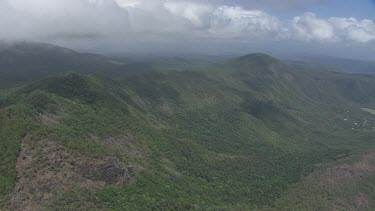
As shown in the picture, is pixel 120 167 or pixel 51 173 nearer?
pixel 51 173

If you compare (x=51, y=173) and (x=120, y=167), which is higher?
(x=51, y=173)

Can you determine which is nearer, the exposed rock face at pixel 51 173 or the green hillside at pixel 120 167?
the exposed rock face at pixel 51 173

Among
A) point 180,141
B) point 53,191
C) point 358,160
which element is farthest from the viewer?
point 180,141

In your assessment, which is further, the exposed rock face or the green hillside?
the green hillside

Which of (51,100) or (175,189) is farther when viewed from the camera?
(51,100)

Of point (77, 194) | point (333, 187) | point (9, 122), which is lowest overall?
point (333, 187)

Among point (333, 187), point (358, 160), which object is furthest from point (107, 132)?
point (358, 160)

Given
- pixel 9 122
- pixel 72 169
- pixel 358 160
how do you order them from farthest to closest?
pixel 358 160
pixel 9 122
pixel 72 169

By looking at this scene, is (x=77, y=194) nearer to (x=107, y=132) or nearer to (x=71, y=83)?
(x=107, y=132)
